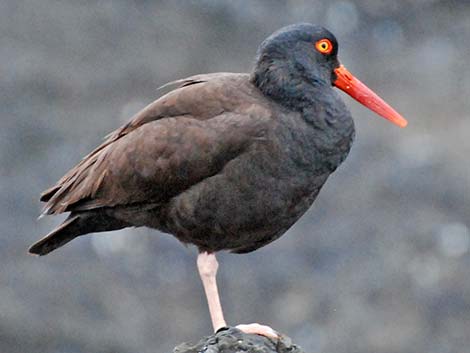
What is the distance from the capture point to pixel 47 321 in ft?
43.1

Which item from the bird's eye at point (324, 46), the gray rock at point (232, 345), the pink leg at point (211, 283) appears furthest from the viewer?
the pink leg at point (211, 283)

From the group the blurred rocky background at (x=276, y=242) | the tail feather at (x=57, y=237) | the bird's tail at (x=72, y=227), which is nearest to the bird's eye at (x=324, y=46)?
the bird's tail at (x=72, y=227)

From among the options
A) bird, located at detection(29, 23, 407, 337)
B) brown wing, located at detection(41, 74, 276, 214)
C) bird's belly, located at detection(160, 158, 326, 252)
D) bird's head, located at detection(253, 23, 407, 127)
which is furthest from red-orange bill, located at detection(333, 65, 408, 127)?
bird's belly, located at detection(160, 158, 326, 252)

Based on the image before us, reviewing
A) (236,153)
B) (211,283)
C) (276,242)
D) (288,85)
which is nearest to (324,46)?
(288,85)

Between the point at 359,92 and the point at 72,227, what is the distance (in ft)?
5.33

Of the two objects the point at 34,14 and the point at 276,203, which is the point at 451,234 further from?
the point at 276,203

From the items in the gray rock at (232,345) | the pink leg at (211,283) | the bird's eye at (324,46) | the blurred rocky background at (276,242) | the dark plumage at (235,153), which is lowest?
the gray rock at (232,345)

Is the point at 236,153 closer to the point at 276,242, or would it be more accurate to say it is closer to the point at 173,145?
the point at 173,145

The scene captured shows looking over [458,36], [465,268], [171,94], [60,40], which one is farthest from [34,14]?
[171,94]

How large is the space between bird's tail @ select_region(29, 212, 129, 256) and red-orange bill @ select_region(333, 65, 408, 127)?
52.3 inches

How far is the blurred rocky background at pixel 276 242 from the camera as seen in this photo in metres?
13.1

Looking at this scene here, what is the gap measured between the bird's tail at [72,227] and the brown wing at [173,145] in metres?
0.09

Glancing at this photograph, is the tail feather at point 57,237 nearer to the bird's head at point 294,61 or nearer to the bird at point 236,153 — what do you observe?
the bird at point 236,153

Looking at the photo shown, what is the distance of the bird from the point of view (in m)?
6.96
